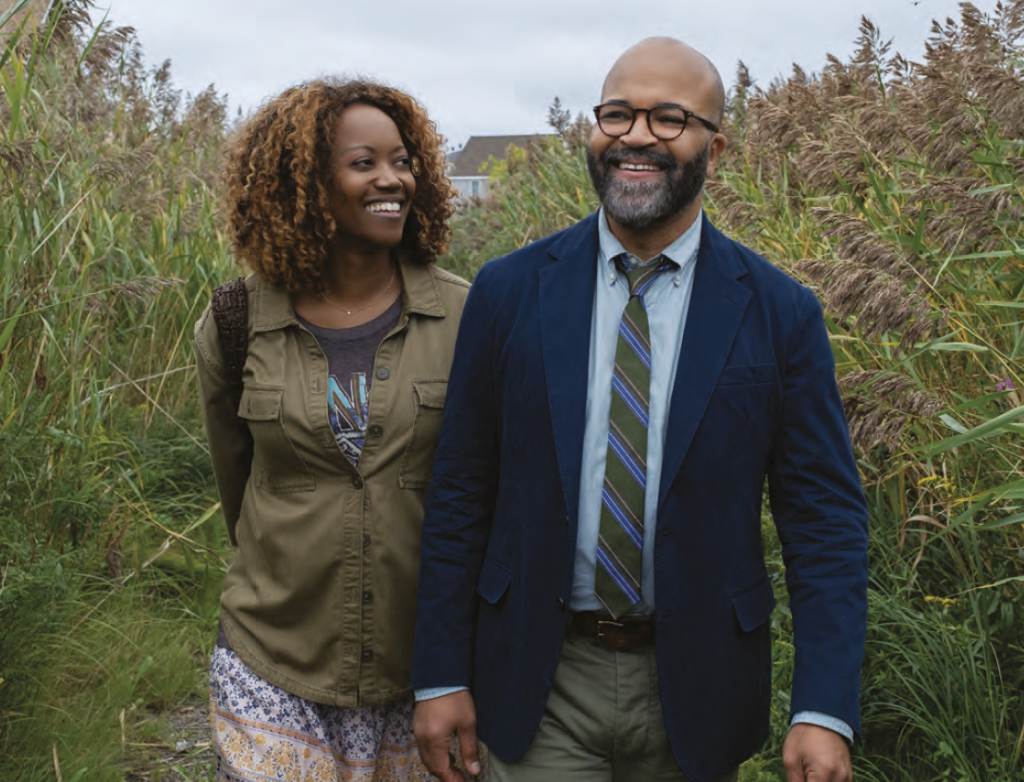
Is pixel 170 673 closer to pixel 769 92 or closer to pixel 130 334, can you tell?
pixel 130 334

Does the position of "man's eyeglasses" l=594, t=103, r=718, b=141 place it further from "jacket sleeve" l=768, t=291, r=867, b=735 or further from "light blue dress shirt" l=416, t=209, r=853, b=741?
"jacket sleeve" l=768, t=291, r=867, b=735

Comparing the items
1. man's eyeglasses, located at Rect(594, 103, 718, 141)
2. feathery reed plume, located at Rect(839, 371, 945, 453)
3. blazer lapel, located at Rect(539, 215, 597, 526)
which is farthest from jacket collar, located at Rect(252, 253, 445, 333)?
feathery reed plume, located at Rect(839, 371, 945, 453)

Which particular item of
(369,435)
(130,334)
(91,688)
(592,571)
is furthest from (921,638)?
(130,334)

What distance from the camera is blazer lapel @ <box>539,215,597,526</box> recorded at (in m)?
2.56

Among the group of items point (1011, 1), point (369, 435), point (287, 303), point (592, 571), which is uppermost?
point (1011, 1)

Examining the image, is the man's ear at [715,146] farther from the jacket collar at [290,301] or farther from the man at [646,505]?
the jacket collar at [290,301]

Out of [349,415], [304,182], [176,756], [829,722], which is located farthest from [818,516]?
[176,756]

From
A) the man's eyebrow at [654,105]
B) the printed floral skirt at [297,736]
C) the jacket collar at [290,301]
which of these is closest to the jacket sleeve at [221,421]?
the jacket collar at [290,301]

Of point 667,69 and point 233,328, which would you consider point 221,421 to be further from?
point 667,69

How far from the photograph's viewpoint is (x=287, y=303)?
313 centimetres

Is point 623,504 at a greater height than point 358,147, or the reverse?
point 358,147

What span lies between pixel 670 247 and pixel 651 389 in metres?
0.32

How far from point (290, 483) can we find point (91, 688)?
81.0 inches

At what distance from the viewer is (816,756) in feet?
7.97
